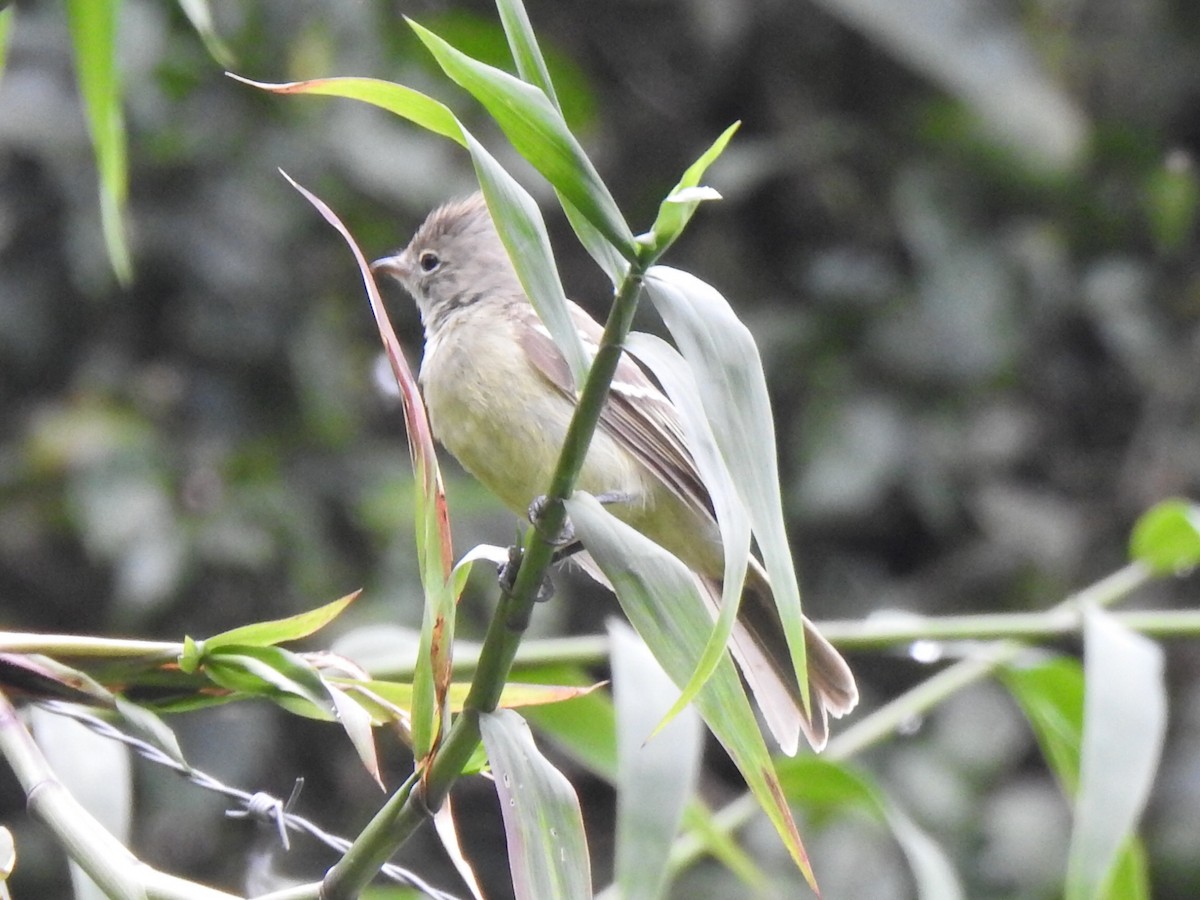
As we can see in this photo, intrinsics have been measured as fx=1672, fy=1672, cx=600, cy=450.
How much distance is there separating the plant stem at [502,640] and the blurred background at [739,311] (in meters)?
3.58

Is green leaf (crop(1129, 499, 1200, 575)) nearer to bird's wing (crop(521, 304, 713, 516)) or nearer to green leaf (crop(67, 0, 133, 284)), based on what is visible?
bird's wing (crop(521, 304, 713, 516))

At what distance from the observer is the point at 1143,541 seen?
292cm

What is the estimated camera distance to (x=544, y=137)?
1.43 metres

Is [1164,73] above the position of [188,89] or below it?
above

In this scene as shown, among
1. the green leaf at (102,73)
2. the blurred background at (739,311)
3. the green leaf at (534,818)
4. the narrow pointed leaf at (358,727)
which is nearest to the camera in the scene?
the green leaf at (534,818)

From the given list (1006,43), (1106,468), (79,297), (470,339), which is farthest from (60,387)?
(1106,468)

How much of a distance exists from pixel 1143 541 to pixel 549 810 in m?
1.67

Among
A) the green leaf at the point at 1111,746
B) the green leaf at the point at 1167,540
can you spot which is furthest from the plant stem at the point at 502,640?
the green leaf at the point at 1167,540

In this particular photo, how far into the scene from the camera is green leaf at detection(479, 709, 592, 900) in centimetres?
155

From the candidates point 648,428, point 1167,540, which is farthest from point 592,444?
point 1167,540

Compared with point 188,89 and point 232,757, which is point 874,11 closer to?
point 188,89

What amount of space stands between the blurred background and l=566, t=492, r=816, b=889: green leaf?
3.54m

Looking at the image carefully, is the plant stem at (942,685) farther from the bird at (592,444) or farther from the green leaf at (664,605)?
the green leaf at (664,605)

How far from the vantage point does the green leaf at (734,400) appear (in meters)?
1.44
